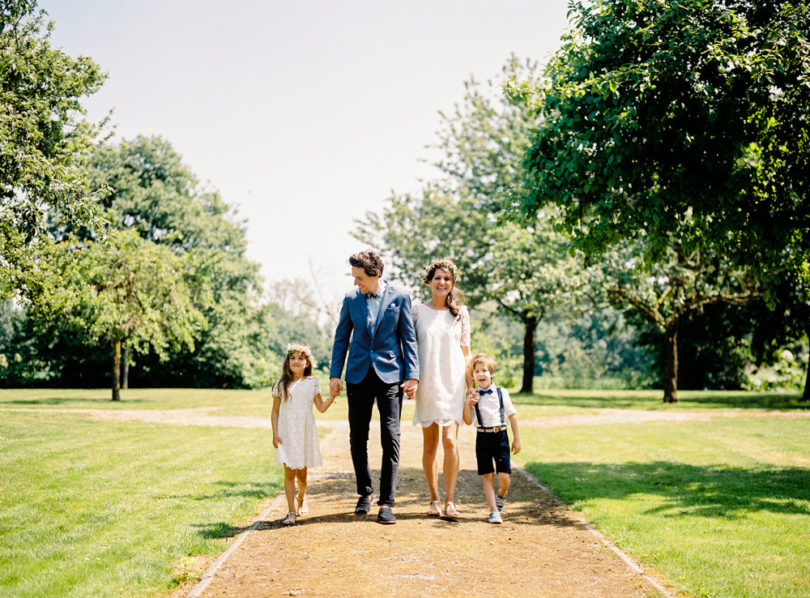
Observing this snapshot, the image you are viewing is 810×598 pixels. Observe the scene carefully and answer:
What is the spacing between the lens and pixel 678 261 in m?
28.4

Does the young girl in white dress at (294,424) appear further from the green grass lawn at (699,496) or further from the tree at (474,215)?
the tree at (474,215)

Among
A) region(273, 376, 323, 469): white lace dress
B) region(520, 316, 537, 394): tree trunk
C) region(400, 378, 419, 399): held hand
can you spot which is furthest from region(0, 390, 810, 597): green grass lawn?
region(520, 316, 537, 394): tree trunk

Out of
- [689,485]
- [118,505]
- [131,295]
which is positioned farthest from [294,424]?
[131,295]

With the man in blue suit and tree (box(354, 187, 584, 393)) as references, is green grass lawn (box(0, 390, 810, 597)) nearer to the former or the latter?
the man in blue suit

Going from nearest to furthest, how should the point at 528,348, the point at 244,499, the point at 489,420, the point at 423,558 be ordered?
the point at 423,558 < the point at 489,420 < the point at 244,499 < the point at 528,348

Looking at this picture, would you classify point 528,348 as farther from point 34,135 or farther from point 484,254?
point 34,135

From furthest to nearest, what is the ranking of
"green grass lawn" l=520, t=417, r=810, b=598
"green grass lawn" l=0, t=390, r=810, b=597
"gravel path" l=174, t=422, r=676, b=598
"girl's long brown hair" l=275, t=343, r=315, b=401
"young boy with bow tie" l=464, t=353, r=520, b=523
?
"young boy with bow tie" l=464, t=353, r=520, b=523
"girl's long brown hair" l=275, t=343, r=315, b=401
"green grass lawn" l=520, t=417, r=810, b=598
"green grass lawn" l=0, t=390, r=810, b=597
"gravel path" l=174, t=422, r=676, b=598

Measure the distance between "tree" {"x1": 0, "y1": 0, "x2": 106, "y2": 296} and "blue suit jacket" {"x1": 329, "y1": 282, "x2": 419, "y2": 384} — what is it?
407 inches

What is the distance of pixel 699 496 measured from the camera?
848 cm

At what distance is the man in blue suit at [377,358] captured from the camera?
6.36m

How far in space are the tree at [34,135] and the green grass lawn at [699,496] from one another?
1104 cm

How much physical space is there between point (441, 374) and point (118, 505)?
149 inches

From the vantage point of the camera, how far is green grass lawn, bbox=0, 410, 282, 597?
16.2ft

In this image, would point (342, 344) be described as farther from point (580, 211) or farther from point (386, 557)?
point (580, 211)
